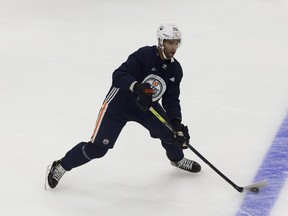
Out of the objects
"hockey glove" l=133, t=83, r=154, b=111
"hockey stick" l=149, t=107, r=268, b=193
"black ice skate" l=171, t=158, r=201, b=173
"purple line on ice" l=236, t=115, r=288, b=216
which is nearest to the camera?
"hockey glove" l=133, t=83, r=154, b=111

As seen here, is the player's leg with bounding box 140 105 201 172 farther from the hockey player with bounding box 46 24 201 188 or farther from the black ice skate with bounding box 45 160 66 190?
the black ice skate with bounding box 45 160 66 190

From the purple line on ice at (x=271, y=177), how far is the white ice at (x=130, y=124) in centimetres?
5

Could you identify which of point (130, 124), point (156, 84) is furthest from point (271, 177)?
point (130, 124)

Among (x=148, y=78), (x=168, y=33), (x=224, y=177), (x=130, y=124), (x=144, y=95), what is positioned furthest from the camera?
(x=130, y=124)

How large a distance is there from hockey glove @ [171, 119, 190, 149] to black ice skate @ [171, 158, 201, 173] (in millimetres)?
355

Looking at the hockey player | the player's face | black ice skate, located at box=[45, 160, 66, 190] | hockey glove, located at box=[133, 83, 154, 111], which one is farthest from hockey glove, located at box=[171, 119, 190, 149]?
black ice skate, located at box=[45, 160, 66, 190]

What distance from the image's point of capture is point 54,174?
11.9ft

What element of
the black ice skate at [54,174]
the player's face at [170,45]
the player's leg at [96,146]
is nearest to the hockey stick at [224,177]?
the player's leg at [96,146]

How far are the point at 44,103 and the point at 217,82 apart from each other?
1398mm

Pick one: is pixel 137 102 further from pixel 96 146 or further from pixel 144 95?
pixel 96 146

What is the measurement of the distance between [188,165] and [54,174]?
0.80m

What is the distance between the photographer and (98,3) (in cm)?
691

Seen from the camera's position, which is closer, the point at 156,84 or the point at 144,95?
the point at 144,95

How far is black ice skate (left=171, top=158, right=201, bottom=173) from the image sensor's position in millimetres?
3807
